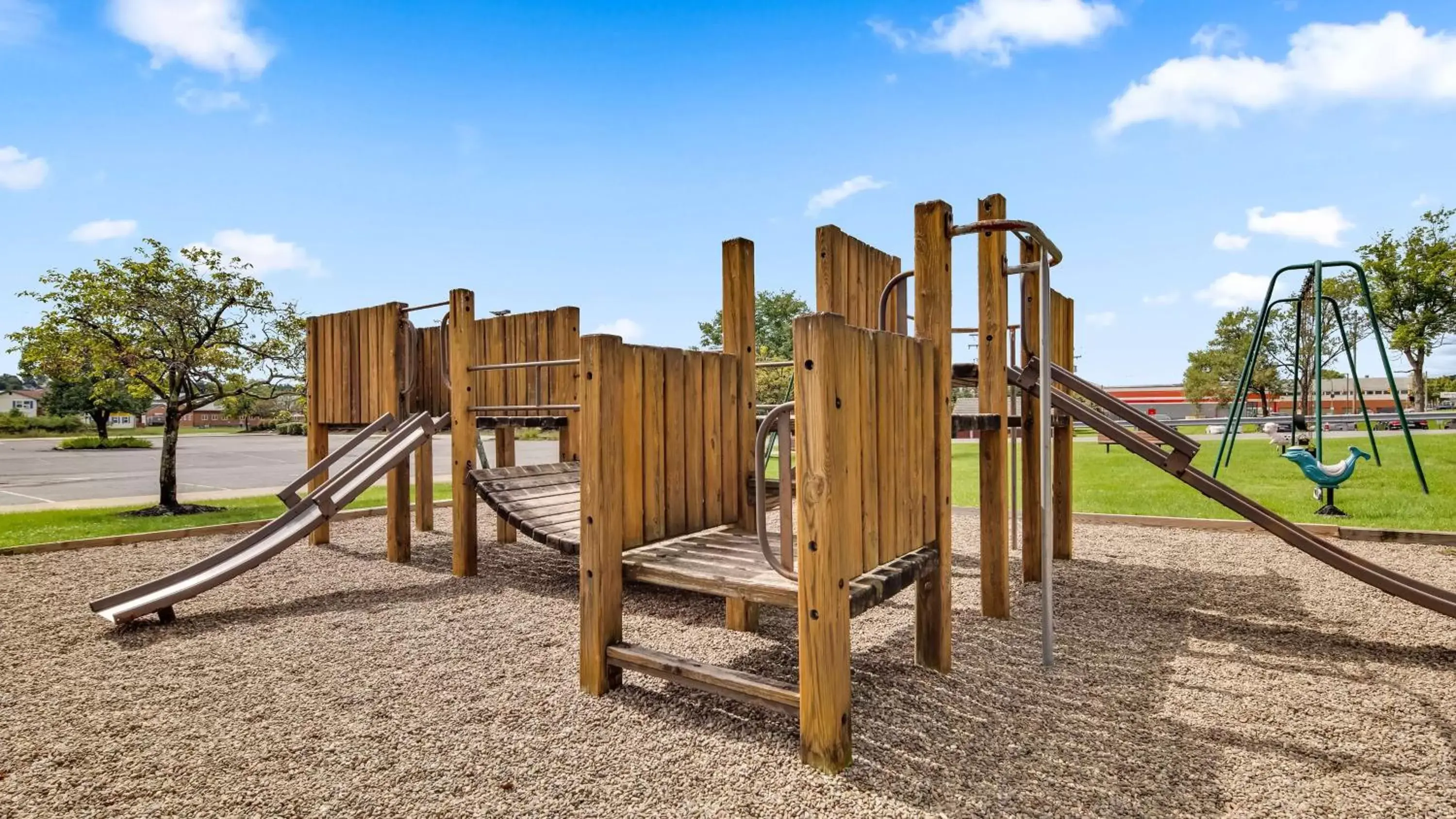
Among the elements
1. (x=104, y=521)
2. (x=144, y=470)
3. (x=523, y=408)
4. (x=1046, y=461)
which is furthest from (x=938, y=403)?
(x=144, y=470)

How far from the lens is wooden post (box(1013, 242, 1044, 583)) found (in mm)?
5262

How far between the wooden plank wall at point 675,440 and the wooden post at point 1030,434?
213 cm

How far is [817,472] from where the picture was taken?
2.73 metres

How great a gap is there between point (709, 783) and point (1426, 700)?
338 cm

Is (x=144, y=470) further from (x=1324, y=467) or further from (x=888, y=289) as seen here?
(x=1324, y=467)

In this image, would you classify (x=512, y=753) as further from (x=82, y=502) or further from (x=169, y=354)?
(x=82, y=502)

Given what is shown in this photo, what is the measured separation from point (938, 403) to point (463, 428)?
439 centimetres

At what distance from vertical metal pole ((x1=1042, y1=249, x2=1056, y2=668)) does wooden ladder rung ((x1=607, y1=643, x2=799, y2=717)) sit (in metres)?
1.53

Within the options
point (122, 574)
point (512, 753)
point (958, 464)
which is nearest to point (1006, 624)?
point (512, 753)

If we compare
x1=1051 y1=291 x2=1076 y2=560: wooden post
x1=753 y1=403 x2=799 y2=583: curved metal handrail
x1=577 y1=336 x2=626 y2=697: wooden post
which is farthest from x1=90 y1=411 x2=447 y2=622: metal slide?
x1=1051 y1=291 x2=1076 y2=560: wooden post

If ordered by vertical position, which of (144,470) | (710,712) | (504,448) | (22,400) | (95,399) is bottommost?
(710,712)

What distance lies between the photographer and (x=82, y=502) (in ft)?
41.0

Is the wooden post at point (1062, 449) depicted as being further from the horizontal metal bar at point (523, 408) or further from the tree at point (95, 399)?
the tree at point (95, 399)

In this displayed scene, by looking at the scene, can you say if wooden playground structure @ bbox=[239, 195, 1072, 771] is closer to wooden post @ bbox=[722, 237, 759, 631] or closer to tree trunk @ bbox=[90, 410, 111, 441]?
wooden post @ bbox=[722, 237, 759, 631]
